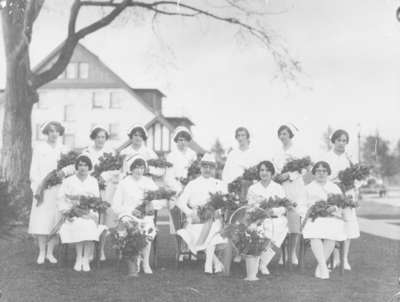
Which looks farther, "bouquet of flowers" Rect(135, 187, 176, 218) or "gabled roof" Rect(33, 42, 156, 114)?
"gabled roof" Rect(33, 42, 156, 114)

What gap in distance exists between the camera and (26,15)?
10.8 m

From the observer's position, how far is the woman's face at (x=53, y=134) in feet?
27.3

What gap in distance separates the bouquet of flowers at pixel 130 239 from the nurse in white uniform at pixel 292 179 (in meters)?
2.29

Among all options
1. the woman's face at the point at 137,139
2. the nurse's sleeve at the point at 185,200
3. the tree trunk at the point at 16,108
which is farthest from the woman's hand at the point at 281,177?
the tree trunk at the point at 16,108

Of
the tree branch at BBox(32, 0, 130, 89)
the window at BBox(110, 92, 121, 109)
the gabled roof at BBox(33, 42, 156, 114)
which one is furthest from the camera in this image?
the window at BBox(110, 92, 121, 109)

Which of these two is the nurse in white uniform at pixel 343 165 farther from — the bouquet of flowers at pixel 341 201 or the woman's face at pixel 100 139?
the woman's face at pixel 100 139

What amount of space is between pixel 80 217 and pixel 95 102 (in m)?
14.9

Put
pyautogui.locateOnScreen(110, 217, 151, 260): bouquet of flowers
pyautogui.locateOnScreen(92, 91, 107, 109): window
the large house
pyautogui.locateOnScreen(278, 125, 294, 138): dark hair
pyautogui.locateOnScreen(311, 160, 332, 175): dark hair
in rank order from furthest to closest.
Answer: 1. pyautogui.locateOnScreen(92, 91, 107, 109): window
2. the large house
3. pyautogui.locateOnScreen(278, 125, 294, 138): dark hair
4. pyautogui.locateOnScreen(311, 160, 332, 175): dark hair
5. pyautogui.locateOnScreen(110, 217, 151, 260): bouquet of flowers

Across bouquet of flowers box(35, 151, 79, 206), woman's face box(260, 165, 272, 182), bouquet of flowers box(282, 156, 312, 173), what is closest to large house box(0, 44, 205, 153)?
bouquet of flowers box(35, 151, 79, 206)

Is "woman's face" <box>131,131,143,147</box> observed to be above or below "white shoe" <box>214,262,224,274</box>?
above

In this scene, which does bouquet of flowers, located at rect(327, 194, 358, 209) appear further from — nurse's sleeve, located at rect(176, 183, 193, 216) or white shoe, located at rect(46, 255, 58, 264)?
white shoe, located at rect(46, 255, 58, 264)

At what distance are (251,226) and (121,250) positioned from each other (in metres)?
1.70

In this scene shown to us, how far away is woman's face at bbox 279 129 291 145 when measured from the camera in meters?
8.46

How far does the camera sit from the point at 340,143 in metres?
8.27
